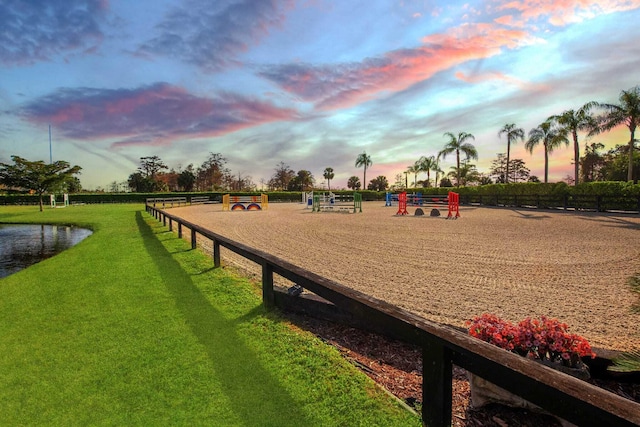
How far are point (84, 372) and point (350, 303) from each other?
2.27 m

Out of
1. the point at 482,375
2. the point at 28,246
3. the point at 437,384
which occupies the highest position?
the point at 482,375

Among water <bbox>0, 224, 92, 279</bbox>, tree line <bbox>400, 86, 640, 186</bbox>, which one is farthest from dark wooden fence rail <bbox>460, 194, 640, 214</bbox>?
water <bbox>0, 224, 92, 279</bbox>

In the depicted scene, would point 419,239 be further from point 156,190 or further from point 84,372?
point 156,190

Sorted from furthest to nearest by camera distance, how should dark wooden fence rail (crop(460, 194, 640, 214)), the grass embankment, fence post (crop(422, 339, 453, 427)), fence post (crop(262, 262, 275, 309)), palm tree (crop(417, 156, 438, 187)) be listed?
palm tree (crop(417, 156, 438, 187)), dark wooden fence rail (crop(460, 194, 640, 214)), fence post (crop(262, 262, 275, 309)), the grass embankment, fence post (crop(422, 339, 453, 427))

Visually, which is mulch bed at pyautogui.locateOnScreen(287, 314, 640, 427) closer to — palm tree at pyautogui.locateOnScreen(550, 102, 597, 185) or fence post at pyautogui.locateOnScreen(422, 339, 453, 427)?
fence post at pyautogui.locateOnScreen(422, 339, 453, 427)

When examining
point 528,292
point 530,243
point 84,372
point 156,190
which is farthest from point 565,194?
point 156,190

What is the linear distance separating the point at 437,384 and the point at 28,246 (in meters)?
13.6

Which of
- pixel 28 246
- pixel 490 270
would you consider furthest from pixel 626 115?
pixel 28 246

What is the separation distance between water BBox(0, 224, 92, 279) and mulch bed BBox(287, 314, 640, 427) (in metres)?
7.84

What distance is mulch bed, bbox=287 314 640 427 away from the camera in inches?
81.4

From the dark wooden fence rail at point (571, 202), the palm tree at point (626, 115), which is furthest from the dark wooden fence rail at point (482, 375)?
the palm tree at point (626, 115)

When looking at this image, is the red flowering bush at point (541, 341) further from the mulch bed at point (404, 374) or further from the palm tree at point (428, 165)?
the palm tree at point (428, 165)

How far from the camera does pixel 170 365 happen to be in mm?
2791

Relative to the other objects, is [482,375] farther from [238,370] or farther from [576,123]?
[576,123]
